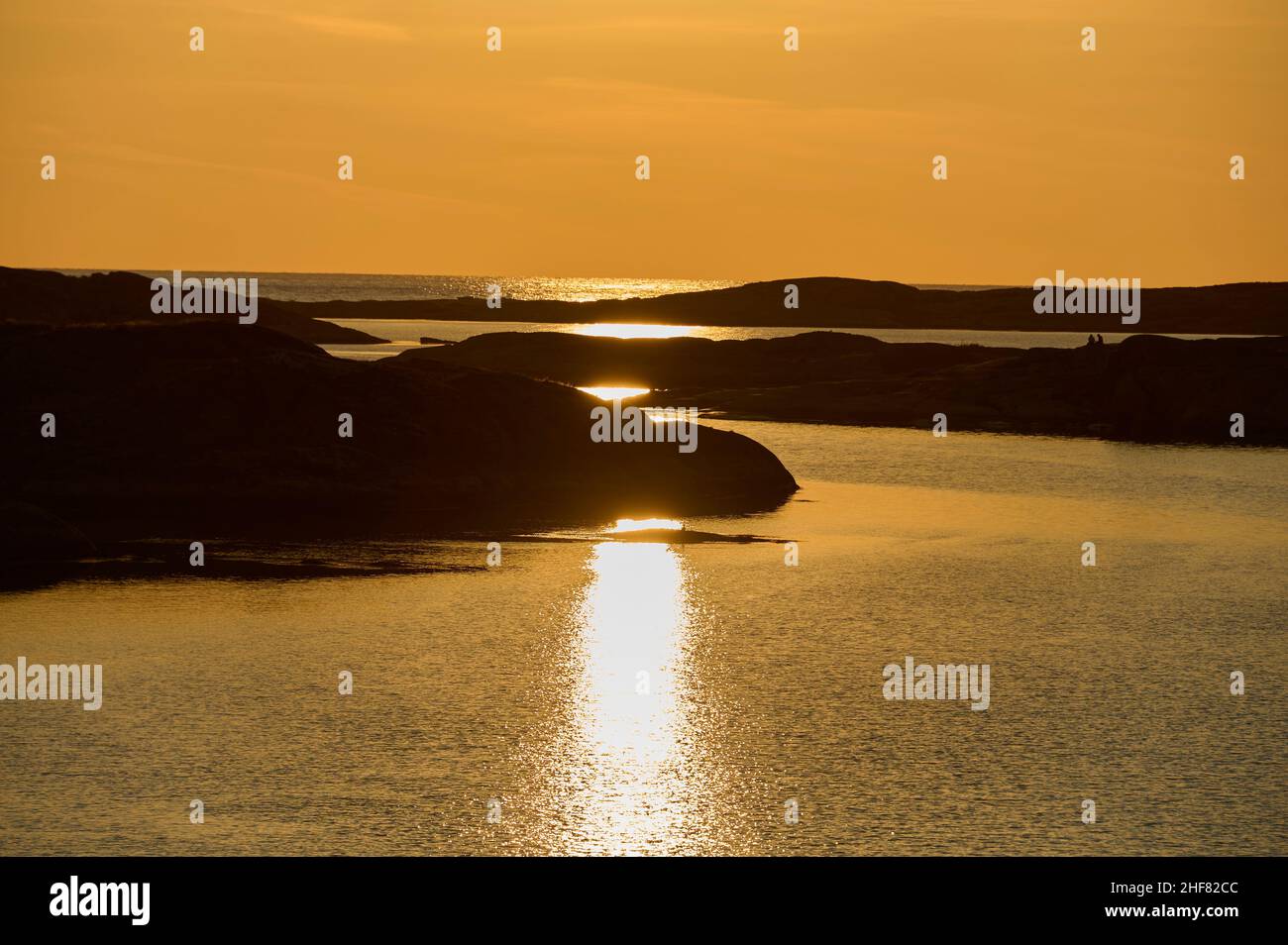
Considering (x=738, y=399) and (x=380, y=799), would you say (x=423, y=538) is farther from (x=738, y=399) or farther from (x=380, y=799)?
(x=738, y=399)

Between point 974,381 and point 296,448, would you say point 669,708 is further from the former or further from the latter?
point 974,381

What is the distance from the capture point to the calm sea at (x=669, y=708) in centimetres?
3022

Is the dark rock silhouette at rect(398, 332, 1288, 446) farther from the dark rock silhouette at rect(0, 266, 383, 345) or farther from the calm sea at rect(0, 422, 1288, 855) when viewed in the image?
the calm sea at rect(0, 422, 1288, 855)

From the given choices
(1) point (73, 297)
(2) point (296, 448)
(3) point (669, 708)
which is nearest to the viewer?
(3) point (669, 708)

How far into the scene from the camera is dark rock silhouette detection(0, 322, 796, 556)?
73625 mm

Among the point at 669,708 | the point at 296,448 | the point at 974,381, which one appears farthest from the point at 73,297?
the point at 669,708

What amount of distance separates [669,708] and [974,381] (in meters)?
124

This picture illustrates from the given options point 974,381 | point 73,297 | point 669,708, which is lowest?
point 669,708

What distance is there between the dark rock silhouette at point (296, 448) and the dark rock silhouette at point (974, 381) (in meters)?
→ 47.2

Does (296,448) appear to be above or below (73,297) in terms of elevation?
below

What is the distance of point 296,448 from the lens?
254 feet

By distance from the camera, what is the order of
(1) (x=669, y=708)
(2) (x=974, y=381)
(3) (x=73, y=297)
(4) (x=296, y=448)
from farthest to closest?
(2) (x=974, y=381), (3) (x=73, y=297), (4) (x=296, y=448), (1) (x=669, y=708)

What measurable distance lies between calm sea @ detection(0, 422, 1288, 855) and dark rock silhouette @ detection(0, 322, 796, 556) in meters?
7.87
